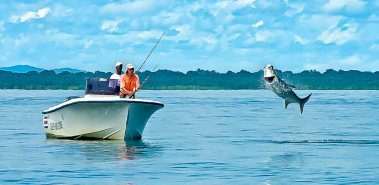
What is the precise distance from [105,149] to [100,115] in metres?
1.69

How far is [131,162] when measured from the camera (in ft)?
62.8

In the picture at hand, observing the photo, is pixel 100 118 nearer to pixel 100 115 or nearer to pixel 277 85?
pixel 100 115

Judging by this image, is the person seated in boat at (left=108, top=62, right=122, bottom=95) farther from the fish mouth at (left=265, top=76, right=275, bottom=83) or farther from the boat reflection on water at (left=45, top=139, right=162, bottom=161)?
the fish mouth at (left=265, top=76, right=275, bottom=83)

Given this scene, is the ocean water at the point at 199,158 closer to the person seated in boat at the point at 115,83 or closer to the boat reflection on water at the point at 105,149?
the boat reflection on water at the point at 105,149

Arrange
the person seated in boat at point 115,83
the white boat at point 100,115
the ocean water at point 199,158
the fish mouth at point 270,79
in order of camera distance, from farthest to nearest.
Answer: the person seated in boat at point 115,83 → the white boat at point 100,115 → the fish mouth at point 270,79 → the ocean water at point 199,158

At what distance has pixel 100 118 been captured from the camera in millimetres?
23625

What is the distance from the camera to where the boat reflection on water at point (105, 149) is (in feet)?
66.8

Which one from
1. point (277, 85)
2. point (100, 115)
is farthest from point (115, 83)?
point (277, 85)

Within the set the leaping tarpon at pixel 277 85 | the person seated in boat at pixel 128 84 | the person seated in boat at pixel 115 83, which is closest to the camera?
the leaping tarpon at pixel 277 85

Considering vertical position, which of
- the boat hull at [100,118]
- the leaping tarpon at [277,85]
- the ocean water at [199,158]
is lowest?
the ocean water at [199,158]

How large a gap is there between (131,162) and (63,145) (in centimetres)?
496

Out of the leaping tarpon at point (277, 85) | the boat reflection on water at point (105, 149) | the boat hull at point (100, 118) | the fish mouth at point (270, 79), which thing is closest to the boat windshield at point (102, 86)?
the boat hull at point (100, 118)

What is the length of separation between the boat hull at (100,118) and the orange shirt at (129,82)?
1.57 ft

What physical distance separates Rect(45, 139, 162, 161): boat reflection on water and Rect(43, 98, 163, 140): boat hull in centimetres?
27
